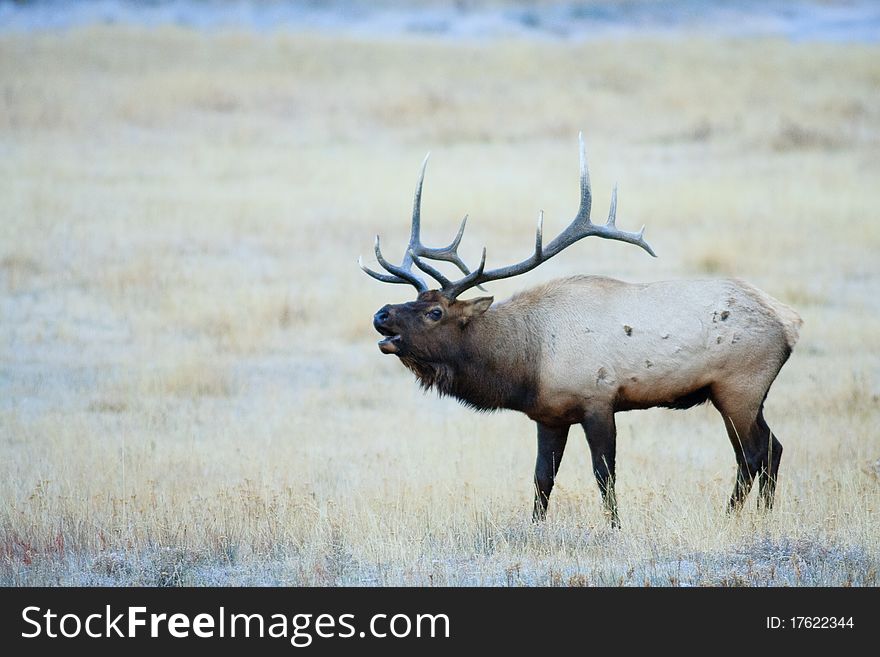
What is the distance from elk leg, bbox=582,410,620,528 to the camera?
8609 mm

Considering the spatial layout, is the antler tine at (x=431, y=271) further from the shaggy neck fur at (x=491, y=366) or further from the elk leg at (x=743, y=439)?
the elk leg at (x=743, y=439)

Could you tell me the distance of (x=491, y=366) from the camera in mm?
8914

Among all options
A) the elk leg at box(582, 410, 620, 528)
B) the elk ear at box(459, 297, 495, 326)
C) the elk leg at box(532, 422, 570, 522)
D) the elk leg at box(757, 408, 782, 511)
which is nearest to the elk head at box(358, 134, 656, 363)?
the elk ear at box(459, 297, 495, 326)

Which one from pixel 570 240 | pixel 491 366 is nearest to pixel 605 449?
pixel 491 366

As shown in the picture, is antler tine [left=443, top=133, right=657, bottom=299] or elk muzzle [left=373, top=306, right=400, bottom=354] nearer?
elk muzzle [left=373, top=306, right=400, bottom=354]

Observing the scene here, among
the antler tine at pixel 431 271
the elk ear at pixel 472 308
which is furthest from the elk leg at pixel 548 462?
the antler tine at pixel 431 271

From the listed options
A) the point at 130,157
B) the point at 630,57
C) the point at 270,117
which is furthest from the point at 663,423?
the point at 630,57

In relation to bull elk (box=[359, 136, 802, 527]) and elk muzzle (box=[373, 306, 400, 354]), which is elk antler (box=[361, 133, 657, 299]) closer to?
bull elk (box=[359, 136, 802, 527])

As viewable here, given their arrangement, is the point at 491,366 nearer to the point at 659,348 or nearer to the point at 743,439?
the point at 659,348

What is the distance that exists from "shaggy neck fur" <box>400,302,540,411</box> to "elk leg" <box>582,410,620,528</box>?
0.44 meters

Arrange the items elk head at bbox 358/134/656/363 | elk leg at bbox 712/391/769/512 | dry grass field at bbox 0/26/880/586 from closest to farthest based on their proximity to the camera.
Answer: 1. dry grass field at bbox 0/26/880/586
2. elk head at bbox 358/134/656/363
3. elk leg at bbox 712/391/769/512

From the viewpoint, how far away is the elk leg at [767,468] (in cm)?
891
